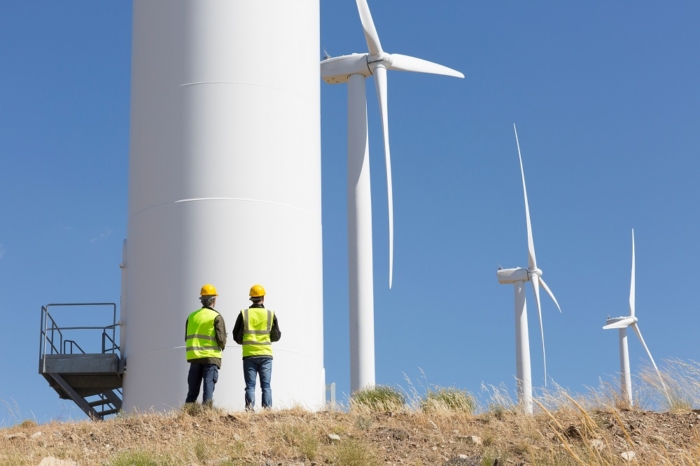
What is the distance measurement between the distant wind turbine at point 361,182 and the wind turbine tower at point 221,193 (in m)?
5.11

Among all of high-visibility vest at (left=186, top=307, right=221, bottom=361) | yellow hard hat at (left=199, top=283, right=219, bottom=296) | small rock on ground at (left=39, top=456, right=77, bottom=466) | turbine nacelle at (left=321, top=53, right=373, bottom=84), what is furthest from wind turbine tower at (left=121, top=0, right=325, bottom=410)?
turbine nacelle at (left=321, top=53, right=373, bottom=84)

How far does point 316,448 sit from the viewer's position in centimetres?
1270

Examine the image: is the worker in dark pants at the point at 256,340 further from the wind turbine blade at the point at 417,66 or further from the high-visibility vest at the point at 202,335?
the wind turbine blade at the point at 417,66

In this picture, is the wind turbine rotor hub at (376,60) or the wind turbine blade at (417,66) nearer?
the wind turbine rotor hub at (376,60)

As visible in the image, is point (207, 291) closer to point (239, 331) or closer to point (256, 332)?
point (239, 331)

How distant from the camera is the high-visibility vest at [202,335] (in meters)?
17.0

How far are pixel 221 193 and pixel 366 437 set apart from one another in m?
8.27

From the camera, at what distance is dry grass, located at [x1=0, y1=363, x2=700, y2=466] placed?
12164 millimetres

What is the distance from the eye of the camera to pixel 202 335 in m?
17.1

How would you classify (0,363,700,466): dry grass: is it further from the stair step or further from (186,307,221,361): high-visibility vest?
the stair step

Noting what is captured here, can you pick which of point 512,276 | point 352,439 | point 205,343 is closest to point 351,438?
point 352,439

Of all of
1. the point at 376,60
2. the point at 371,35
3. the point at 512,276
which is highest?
the point at 371,35

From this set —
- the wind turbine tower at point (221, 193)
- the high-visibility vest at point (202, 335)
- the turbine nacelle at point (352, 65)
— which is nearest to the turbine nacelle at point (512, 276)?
the turbine nacelle at point (352, 65)

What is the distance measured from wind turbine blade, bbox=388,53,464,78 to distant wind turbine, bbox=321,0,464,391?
1.2 inches
